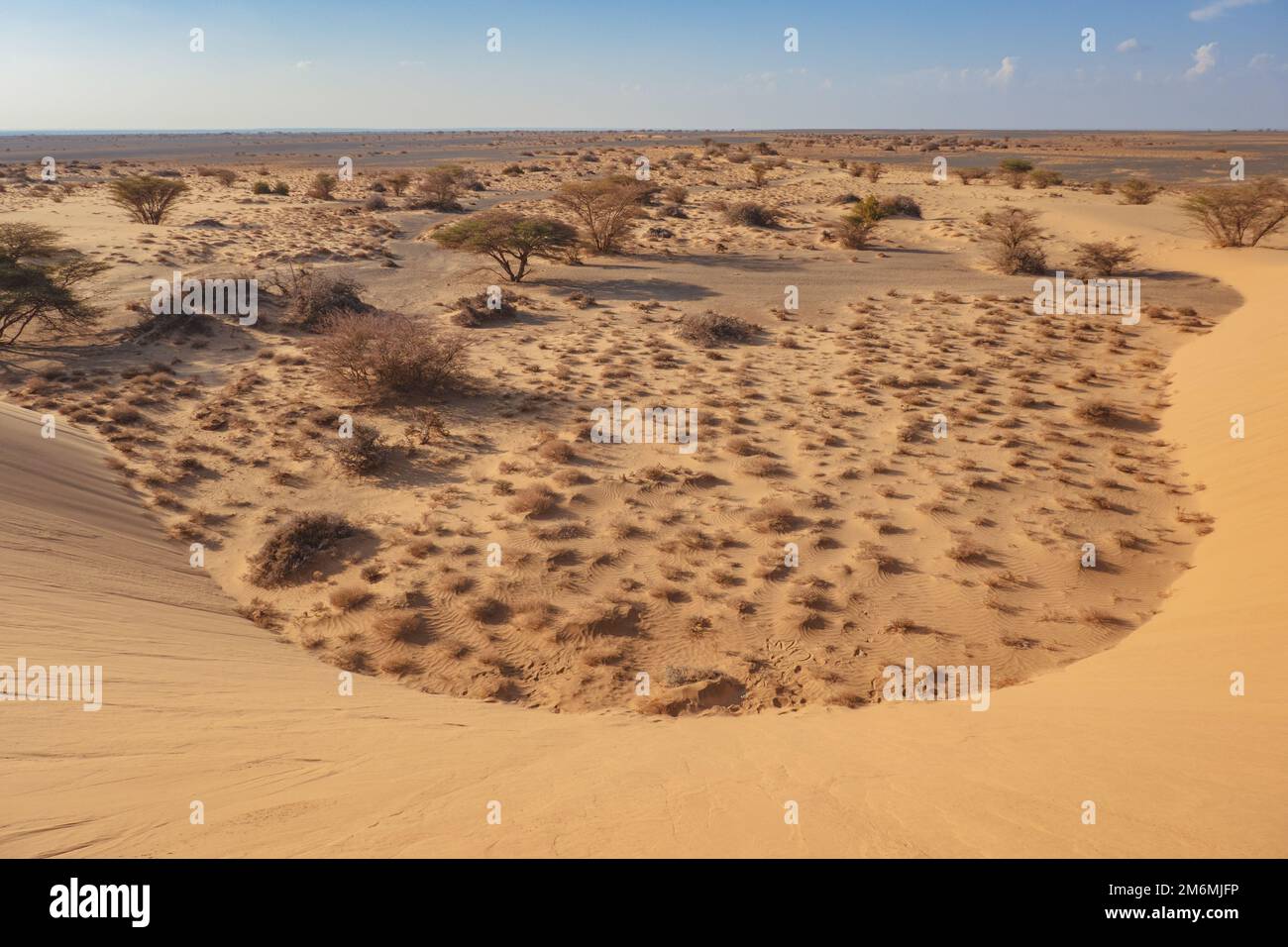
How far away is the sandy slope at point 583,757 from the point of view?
385cm

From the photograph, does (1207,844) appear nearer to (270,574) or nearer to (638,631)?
(638,631)

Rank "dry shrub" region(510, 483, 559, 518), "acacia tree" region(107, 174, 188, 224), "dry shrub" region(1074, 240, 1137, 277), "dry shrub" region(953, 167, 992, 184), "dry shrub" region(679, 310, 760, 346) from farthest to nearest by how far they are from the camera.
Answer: "dry shrub" region(953, 167, 992, 184) < "acacia tree" region(107, 174, 188, 224) < "dry shrub" region(1074, 240, 1137, 277) < "dry shrub" region(679, 310, 760, 346) < "dry shrub" region(510, 483, 559, 518)

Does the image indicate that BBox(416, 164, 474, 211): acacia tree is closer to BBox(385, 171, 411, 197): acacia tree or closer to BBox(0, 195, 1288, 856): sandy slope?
BBox(385, 171, 411, 197): acacia tree

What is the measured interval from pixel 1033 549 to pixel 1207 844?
6.86 meters

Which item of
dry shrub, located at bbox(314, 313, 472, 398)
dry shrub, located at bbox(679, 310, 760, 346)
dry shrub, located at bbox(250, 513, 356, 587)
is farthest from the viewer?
dry shrub, located at bbox(679, 310, 760, 346)

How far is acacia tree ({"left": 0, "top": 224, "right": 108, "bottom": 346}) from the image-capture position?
1703cm

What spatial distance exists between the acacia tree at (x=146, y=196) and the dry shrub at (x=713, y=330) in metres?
26.2

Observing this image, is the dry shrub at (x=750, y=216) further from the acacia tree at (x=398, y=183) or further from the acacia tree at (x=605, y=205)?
the acacia tree at (x=398, y=183)

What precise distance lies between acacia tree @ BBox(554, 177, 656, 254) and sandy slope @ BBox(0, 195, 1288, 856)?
76.9 feet

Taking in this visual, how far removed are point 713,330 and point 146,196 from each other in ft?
90.7

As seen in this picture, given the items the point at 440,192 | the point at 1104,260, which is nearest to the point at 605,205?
the point at 440,192

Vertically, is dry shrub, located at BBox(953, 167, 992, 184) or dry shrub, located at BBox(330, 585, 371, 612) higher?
dry shrub, located at BBox(953, 167, 992, 184)

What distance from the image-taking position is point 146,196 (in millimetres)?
31078

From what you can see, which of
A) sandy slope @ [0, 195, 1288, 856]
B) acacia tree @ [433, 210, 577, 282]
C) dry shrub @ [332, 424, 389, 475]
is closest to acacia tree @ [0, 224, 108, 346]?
acacia tree @ [433, 210, 577, 282]
